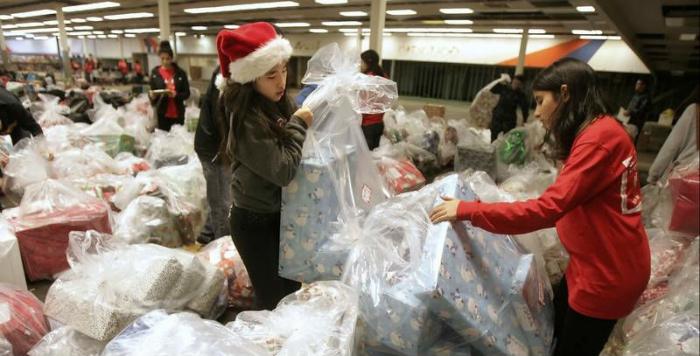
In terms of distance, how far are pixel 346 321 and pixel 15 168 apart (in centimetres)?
293

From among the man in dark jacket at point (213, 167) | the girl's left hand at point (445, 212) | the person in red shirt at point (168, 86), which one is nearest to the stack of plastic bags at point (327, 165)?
the girl's left hand at point (445, 212)

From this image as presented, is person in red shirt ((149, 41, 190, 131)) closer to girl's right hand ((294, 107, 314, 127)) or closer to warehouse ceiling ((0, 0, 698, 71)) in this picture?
warehouse ceiling ((0, 0, 698, 71))

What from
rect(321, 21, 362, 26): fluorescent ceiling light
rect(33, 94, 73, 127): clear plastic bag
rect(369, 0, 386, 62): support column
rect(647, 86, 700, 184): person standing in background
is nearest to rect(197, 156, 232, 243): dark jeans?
rect(647, 86, 700, 184): person standing in background

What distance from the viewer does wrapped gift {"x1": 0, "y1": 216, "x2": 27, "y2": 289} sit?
5.75ft

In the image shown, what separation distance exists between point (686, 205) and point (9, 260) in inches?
108

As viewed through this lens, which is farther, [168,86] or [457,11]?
[457,11]

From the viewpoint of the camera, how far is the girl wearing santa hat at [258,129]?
3.93ft

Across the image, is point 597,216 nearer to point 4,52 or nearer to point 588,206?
point 588,206

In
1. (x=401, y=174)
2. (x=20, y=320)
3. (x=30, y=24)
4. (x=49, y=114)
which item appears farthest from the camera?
(x=49, y=114)

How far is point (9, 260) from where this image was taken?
178cm

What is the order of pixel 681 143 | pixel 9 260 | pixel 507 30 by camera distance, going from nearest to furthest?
1. pixel 9 260
2. pixel 681 143
3. pixel 507 30

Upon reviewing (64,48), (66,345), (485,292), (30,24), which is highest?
(30,24)

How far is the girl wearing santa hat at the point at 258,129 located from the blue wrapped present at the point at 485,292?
0.54m

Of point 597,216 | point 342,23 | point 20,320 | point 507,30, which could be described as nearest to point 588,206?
point 597,216
